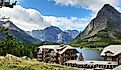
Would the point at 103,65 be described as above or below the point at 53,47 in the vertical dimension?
below

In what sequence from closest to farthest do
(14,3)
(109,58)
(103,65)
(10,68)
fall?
(14,3) < (10,68) < (103,65) < (109,58)

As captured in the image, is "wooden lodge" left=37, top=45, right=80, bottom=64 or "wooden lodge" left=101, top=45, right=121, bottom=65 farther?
"wooden lodge" left=37, top=45, right=80, bottom=64

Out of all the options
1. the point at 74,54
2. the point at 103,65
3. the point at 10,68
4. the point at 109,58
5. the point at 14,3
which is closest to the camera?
the point at 14,3

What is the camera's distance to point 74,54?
113188 mm

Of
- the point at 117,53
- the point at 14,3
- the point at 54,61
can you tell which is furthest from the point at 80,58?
the point at 14,3

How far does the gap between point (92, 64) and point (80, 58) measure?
43.4ft

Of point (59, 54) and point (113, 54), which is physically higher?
point (59, 54)

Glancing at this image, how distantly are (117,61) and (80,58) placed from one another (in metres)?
18.0

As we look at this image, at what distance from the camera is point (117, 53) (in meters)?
102

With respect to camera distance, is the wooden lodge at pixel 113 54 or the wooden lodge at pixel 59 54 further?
the wooden lodge at pixel 59 54

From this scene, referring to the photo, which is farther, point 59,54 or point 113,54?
point 59,54

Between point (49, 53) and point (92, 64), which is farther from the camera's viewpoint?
point (49, 53)

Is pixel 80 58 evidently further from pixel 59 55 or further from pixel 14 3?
pixel 14 3

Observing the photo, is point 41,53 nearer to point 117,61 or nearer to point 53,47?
point 53,47
